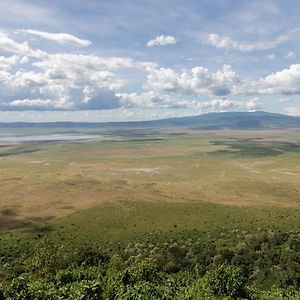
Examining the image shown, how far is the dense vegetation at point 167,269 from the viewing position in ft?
146

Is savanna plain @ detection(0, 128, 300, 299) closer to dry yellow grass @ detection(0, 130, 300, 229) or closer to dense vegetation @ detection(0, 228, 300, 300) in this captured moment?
dense vegetation @ detection(0, 228, 300, 300)

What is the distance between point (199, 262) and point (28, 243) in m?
41.7

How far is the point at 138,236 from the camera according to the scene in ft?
315

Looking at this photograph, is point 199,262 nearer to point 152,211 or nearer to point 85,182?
point 152,211

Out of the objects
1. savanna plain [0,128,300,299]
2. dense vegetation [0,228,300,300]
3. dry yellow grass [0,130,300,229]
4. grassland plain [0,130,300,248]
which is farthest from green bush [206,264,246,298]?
dry yellow grass [0,130,300,229]

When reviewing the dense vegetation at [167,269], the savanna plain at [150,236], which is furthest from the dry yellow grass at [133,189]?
the dense vegetation at [167,269]

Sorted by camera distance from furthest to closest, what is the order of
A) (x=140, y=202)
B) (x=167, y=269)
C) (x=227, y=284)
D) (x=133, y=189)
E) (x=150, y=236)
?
(x=133, y=189) → (x=140, y=202) → (x=150, y=236) → (x=167, y=269) → (x=227, y=284)

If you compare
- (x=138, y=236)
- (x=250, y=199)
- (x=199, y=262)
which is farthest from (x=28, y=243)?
(x=250, y=199)

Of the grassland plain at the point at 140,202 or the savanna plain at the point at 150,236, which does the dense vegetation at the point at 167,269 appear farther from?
the grassland plain at the point at 140,202

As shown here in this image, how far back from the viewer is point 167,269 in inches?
2899

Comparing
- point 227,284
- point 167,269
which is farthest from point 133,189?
point 227,284

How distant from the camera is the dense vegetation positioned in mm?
44469

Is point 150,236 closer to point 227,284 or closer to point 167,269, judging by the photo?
point 167,269

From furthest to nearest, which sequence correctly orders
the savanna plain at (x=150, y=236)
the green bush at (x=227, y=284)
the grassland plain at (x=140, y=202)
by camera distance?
the grassland plain at (x=140, y=202) < the savanna plain at (x=150, y=236) < the green bush at (x=227, y=284)
